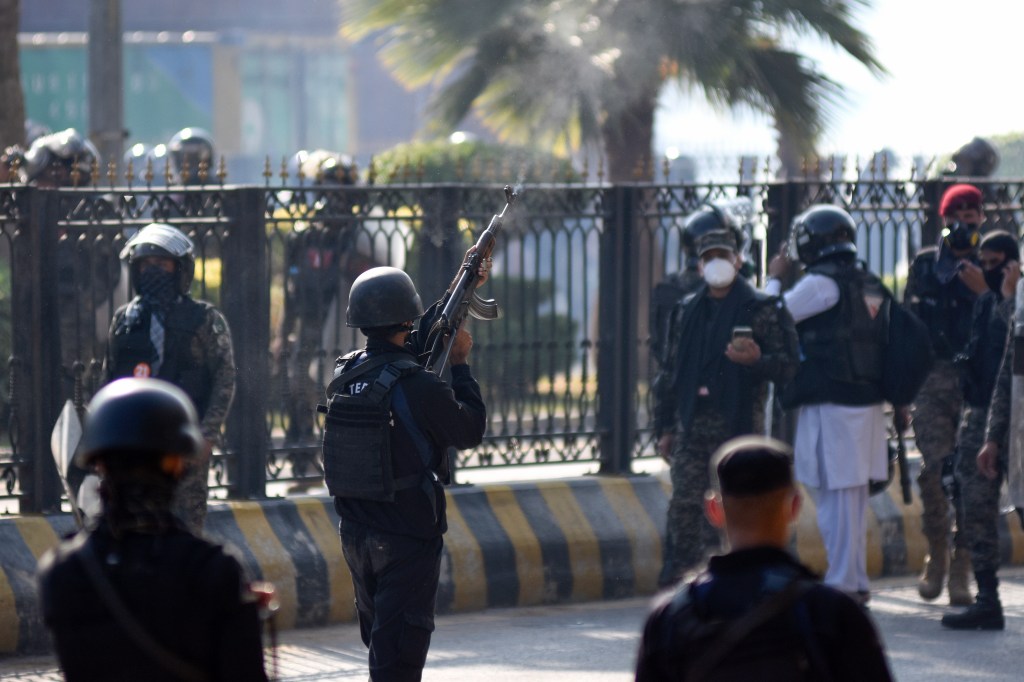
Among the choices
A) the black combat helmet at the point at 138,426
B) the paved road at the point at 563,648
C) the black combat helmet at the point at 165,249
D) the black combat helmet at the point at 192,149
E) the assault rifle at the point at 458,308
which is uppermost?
the black combat helmet at the point at 192,149

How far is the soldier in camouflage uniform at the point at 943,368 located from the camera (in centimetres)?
880

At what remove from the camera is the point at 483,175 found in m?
9.66

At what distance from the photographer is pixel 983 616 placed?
816 centimetres

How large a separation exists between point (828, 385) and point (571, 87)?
10.6 m

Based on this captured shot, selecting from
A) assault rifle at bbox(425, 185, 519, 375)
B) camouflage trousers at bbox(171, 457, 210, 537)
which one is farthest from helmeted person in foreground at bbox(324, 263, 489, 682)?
camouflage trousers at bbox(171, 457, 210, 537)

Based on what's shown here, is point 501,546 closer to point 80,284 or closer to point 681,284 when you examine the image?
point 681,284

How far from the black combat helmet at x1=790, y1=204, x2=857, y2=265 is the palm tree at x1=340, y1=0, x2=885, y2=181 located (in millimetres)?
8922

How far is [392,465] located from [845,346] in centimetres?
326

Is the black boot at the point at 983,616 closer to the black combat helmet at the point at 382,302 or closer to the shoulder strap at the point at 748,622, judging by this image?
the black combat helmet at the point at 382,302

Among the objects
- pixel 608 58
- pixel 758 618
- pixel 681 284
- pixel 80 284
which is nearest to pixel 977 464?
pixel 681 284

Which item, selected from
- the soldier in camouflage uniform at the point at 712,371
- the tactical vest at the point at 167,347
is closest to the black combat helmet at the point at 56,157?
the tactical vest at the point at 167,347

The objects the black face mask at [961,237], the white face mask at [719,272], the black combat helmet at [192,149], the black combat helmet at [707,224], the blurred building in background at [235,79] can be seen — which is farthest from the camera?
the blurred building in background at [235,79]

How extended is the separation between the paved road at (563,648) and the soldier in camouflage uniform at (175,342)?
2.83ft

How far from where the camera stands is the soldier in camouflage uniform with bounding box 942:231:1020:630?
8.09 meters
